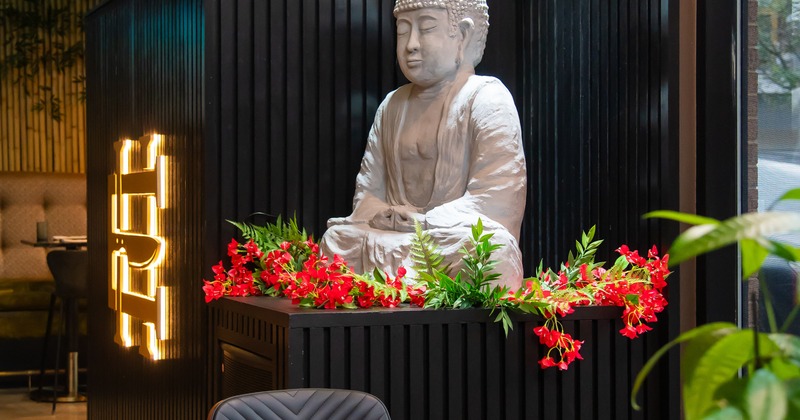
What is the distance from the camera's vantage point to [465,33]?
12.1ft

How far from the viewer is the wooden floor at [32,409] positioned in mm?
6004

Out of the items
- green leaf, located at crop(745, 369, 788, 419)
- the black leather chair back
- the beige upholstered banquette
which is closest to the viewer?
green leaf, located at crop(745, 369, 788, 419)

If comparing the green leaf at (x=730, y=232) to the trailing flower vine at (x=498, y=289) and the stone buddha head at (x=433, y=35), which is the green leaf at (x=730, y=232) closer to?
the trailing flower vine at (x=498, y=289)

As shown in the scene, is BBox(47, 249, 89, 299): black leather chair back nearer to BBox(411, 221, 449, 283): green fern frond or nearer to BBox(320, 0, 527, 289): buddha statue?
BBox(320, 0, 527, 289): buddha statue

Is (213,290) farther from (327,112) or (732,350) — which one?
(732,350)

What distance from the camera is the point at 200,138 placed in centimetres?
381

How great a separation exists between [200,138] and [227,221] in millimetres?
330

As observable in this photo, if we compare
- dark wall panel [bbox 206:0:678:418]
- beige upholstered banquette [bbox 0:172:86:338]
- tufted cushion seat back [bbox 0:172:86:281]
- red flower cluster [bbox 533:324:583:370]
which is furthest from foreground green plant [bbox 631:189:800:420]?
tufted cushion seat back [bbox 0:172:86:281]

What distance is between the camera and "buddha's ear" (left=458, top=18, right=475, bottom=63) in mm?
3650

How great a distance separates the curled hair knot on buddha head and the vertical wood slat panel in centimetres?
491

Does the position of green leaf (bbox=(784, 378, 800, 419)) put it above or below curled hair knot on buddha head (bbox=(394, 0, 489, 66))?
below

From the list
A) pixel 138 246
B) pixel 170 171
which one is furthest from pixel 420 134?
pixel 138 246

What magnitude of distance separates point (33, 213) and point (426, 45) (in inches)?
185

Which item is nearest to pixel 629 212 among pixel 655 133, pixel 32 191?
pixel 655 133
